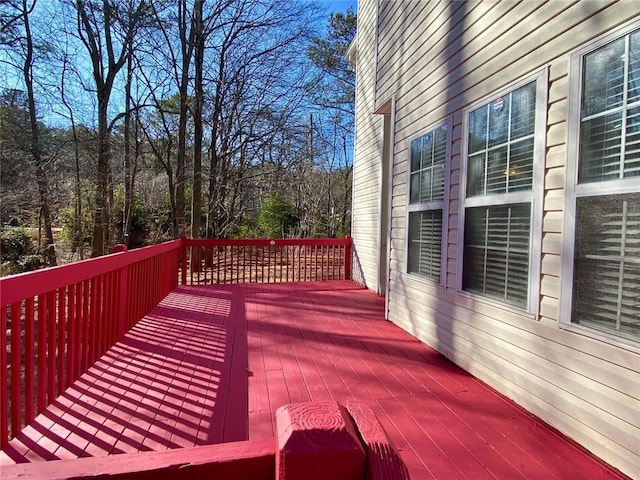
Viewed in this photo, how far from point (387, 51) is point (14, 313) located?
14.7ft

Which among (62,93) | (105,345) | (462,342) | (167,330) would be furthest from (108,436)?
(62,93)

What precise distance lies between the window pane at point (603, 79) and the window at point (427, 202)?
1.23 metres

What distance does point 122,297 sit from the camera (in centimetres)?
326

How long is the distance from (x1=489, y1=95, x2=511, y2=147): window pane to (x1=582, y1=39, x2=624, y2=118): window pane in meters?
0.56

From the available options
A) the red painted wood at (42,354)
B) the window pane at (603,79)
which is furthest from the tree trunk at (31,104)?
the window pane at (603,79)

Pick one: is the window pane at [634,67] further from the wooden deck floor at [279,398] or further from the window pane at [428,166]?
the wooden deck floor at [279,398]

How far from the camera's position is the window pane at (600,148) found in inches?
65.1

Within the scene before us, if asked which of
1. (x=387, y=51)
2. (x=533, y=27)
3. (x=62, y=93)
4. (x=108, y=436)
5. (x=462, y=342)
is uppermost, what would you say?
(x=62, y=93)

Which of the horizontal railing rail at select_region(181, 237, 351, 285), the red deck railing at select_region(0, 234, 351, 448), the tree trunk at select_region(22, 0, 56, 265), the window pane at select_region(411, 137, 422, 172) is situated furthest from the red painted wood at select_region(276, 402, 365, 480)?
the tree trunk at select_region(22, 0, 56, 265)

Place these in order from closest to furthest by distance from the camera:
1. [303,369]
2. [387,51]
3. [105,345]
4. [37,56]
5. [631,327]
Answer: [631,327]
[303,369]
[105,345]
[387,51]
[37,56]

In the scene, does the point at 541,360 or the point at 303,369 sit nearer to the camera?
the point at 541,360

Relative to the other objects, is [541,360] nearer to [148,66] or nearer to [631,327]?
[631,327]

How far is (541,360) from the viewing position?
6.62ft

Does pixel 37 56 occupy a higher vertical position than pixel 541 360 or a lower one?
higher
